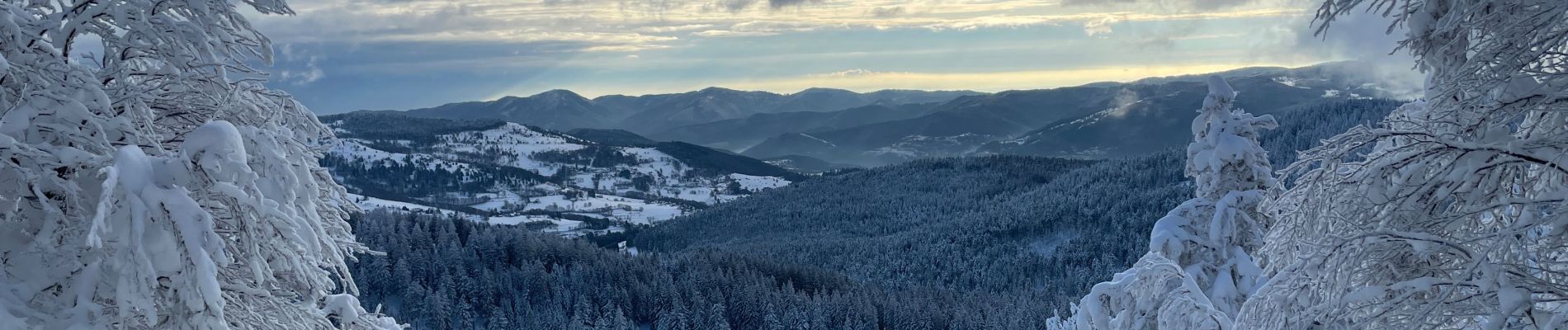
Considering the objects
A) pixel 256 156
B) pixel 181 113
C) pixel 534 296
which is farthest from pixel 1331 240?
pixel 534 296

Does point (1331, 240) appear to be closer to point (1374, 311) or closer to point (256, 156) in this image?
point (1374, 311)

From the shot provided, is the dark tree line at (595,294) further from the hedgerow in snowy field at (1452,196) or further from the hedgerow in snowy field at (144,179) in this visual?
the hedgerow in snowy field at (1452,196)

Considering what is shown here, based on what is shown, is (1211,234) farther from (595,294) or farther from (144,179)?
(595,294)

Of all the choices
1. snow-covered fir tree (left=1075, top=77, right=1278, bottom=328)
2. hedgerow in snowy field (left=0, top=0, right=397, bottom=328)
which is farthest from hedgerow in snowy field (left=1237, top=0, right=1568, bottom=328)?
snow-covered fir tree (left=1075, top=77, right=1278, bottom=328)

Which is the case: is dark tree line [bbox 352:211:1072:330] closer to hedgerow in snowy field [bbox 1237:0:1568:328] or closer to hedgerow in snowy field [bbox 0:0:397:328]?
hedgerow in snowy field [bbox 0:0:397:328]

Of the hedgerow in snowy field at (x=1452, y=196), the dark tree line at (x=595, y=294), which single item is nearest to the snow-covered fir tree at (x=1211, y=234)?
the hedgerow in snowy field at (x=1452, y=196)
